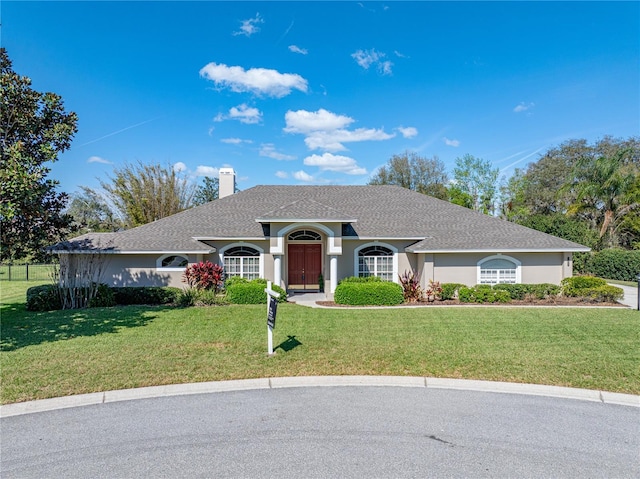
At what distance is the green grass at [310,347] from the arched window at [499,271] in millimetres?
4211

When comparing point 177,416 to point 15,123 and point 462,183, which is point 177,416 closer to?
point 15,123

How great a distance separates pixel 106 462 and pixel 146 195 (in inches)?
1162

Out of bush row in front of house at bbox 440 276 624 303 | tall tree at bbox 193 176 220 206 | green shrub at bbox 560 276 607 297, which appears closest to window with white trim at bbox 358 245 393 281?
bush row in front of house at bbox 440 276 624 303

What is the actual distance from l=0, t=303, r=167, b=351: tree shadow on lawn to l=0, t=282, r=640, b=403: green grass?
0.03 meters

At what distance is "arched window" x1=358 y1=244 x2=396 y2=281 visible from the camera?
736 inches

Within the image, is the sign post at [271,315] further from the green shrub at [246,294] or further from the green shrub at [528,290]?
the green shrub at [528,290]

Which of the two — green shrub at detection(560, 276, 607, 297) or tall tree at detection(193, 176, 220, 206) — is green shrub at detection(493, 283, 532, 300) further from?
tall tree at detection(193, 176, 220, 206)

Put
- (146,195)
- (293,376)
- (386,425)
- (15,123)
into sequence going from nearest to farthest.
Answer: (386,425)
(293,376)
(15,123)
(146,195)

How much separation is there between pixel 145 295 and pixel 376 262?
35.6 ft

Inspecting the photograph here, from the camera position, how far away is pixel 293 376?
729 centimetres

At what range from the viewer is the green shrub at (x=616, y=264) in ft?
80.1

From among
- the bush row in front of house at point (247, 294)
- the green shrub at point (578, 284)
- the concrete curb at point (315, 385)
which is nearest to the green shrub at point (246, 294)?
the bush row in front of house at point (247, 294)

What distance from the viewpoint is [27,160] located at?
10266 mm

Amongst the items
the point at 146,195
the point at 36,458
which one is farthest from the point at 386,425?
the point at 146,195
